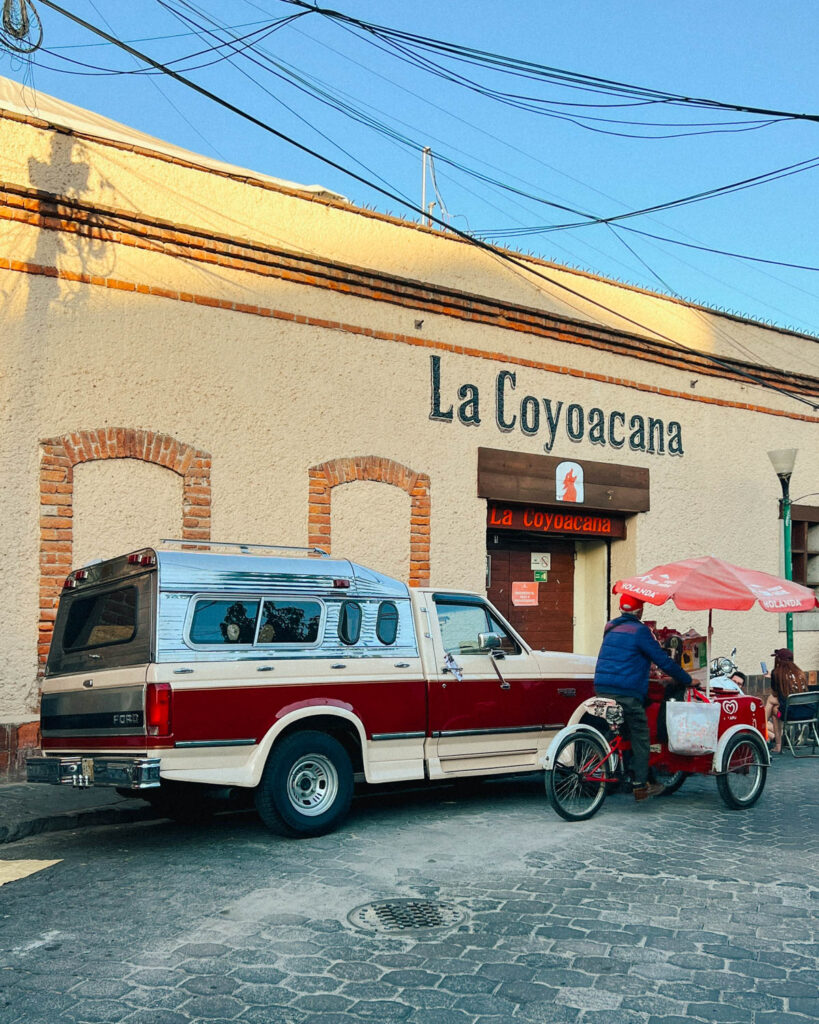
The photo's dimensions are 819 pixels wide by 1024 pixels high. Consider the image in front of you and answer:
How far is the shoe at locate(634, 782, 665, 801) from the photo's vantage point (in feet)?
27.9

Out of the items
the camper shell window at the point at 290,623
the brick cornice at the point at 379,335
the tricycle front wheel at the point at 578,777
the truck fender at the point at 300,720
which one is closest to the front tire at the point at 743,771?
the tricycle front wheel at the point at 578,777

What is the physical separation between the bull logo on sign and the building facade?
59 millimetres

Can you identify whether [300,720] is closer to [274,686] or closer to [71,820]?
[274,686]

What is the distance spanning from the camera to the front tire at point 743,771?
8.63 meters

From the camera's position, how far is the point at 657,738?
8.87 meters

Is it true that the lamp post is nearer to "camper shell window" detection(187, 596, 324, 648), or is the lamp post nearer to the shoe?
the shoe

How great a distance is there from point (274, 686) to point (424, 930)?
2509 mm

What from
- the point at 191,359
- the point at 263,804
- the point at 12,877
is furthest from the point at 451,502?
the point at 12,877

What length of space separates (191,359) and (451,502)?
387 cm

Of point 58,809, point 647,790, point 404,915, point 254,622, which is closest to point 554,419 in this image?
point 647,790

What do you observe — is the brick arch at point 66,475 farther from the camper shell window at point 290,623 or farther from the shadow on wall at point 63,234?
the camper shell window at point 290,623

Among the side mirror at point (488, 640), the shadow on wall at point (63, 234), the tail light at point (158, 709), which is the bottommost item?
the tail light at point (158, 709)

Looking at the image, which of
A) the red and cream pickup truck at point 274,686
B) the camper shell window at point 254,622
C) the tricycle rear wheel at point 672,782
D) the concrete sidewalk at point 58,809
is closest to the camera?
the red and cream pickup truck at point 274,686

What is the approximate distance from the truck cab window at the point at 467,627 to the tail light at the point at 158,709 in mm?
2643
